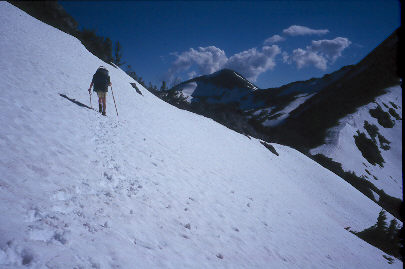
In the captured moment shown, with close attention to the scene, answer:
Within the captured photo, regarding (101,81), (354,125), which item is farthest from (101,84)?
(354,125)

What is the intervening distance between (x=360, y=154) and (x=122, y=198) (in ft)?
199

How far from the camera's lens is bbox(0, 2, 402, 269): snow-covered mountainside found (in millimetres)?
4473

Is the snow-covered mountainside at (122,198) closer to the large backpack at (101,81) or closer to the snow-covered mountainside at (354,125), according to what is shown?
the large backpack at (101,81)

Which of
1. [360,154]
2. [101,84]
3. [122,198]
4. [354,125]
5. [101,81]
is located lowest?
[122,198]

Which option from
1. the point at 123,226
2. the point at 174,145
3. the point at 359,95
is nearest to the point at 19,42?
the point at 174,145

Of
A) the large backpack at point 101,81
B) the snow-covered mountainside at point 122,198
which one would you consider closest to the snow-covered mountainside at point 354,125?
the snow-covered mountainside at point 122,198

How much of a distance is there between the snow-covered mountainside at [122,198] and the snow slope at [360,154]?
38648mm

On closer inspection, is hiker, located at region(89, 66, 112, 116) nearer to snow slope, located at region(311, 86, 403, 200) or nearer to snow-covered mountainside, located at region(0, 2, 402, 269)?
snow-covered mountainside, located at region(0, 2, 402, 269)

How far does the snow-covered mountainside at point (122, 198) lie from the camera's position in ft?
14.7

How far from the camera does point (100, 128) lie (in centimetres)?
1062

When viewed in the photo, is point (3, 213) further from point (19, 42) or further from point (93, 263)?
point (19, 42)

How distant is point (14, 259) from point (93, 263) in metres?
1.21

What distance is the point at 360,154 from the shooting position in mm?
52781

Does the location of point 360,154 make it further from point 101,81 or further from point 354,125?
point 101,81
